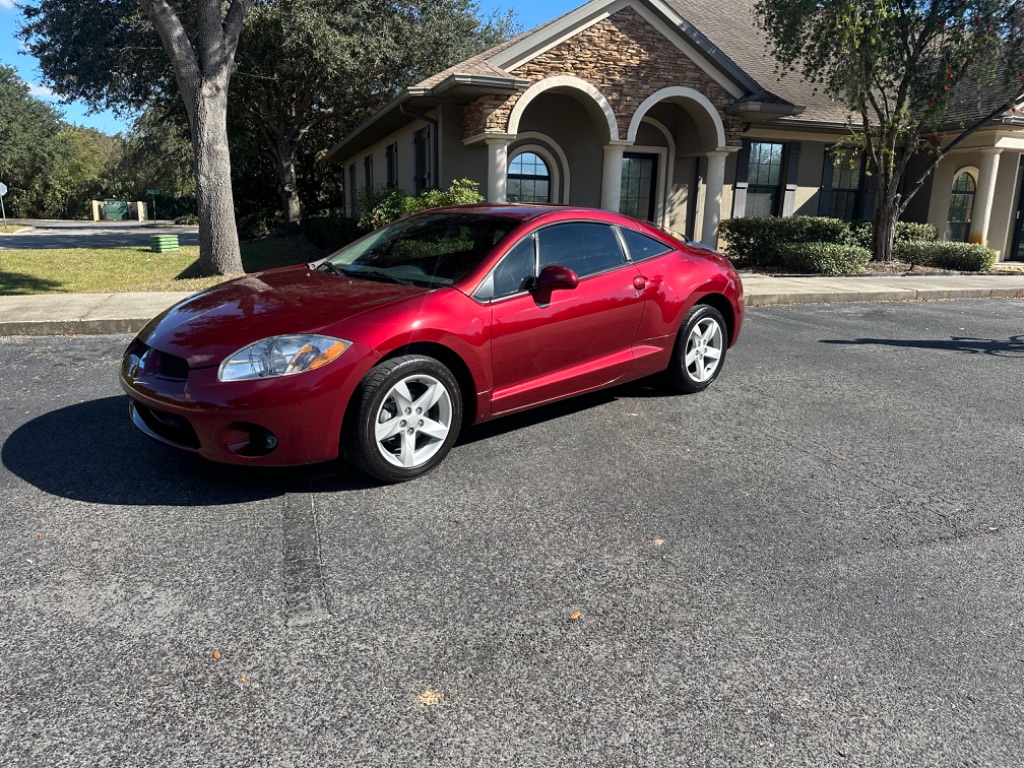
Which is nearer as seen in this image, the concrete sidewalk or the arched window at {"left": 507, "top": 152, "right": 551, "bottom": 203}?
the concrete sidewalk

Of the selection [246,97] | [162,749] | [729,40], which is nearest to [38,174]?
[246,97]

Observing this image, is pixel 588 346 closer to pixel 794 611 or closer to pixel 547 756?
pixel 794 611

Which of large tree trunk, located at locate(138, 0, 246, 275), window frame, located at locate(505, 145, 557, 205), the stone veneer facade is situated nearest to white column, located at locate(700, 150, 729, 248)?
the stone veneer facade

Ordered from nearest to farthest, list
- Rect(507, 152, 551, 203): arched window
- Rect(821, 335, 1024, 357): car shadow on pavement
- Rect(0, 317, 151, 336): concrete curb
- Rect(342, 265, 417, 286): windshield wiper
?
Rect(342, 265, 417, 286): windshield wiper < Rect(0, 317, 151, 336): concrete curb < Rect(821, 335, 1024, 357): car shadow on pavement < Rect(507, 152, 551, 203): arched window

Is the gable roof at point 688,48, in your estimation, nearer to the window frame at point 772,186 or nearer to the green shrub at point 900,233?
the window frame at point 772,186

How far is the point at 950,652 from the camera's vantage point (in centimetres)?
272

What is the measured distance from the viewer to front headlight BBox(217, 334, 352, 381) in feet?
11.9

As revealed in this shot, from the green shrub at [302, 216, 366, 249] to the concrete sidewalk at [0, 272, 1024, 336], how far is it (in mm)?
6282

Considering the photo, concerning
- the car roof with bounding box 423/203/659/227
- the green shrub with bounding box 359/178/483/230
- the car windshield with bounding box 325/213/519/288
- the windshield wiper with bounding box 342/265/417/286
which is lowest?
the windshield wiper with bounding box 342/265/417/286

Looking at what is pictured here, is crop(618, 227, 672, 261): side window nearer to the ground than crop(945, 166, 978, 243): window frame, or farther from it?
nearer to the ground

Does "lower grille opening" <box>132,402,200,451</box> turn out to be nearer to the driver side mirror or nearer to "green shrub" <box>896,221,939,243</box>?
the driver side mirror

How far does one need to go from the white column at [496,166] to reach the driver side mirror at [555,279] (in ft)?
32.0

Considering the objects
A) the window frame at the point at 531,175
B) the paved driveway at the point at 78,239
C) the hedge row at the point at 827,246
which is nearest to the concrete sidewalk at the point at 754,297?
the hedge row at the point at 827,246

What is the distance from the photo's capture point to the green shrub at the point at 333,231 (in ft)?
57.3
